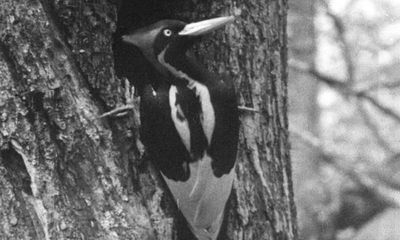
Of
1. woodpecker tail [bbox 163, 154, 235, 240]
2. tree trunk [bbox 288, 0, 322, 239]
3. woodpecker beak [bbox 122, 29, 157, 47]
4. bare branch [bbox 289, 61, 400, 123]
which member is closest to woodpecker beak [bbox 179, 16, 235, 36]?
woodpecker beak [bbox 122, 29, 157, 47]

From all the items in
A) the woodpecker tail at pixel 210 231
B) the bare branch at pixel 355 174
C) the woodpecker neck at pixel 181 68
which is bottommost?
the bare branch at pixel 355 174

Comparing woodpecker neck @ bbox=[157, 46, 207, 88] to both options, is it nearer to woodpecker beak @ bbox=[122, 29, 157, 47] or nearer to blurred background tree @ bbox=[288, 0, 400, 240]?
woodpecker beak @ bbox=[122, 29, 157, 47]

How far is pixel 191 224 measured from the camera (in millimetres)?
2123

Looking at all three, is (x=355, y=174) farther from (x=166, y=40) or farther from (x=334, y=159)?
(x=166, y=40)

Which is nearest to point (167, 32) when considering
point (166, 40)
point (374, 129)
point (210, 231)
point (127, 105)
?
point (166, 40)

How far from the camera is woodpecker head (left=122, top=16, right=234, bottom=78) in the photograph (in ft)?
7.08

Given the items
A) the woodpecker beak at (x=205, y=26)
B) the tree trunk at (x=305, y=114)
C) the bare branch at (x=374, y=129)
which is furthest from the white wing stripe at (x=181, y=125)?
the bare branch at (x=374, y=129)

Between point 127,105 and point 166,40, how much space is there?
0.91 ft

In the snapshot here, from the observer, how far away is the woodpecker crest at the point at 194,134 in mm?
2074

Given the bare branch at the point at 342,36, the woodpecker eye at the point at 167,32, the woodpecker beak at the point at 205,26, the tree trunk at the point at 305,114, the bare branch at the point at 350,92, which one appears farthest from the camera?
the bare branch at the point at 342,36

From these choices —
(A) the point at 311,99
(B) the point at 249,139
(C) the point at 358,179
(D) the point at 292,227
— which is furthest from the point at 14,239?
(A) the point at 311,99

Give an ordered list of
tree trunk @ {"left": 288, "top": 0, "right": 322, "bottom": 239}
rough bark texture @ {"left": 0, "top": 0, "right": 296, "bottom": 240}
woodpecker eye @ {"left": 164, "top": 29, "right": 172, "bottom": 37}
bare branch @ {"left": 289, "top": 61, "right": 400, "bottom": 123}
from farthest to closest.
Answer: tree trunk @ {"left": 288, "top": 0, "right": 322, "bottom": 239} < bare branch @ {"left": 289, "top": 61, "right": 400, "bottom": 123} < woodpecker eye @ {"left": 164, "top": 29, "right": 172, "bottom": 37} < rough bark texture @ {"left": 0, "top": 0, "right": 296, "bottom": 240}

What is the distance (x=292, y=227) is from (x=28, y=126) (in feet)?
3.48

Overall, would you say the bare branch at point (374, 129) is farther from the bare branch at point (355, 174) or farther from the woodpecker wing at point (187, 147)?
the woodpecker wing at point (187, 147)
